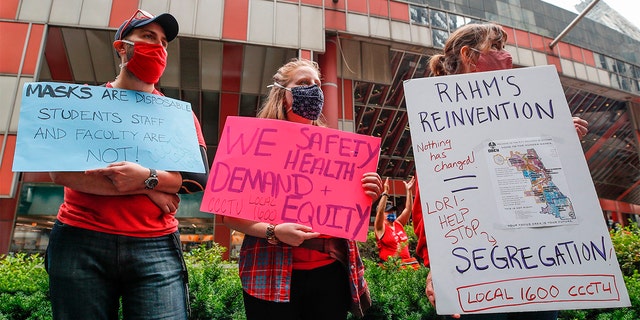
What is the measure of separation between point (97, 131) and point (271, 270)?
3.49 ft

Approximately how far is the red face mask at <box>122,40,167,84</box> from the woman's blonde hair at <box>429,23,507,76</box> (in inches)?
59.5

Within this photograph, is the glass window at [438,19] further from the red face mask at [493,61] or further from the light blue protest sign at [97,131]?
the light blue protest sign at [97,131]

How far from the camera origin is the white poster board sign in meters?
1.50

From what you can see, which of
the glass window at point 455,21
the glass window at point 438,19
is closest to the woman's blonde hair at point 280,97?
the glass window at point 438,19

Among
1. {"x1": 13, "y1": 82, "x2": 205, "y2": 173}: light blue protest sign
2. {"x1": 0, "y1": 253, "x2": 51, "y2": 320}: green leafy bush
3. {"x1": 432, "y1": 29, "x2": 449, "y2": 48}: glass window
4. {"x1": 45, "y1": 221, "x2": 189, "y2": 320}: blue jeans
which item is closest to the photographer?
{"x1": 45, "y1": 221, "x2": 189, "y2": 320}: blue jeans

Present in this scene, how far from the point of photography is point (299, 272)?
1754 mm

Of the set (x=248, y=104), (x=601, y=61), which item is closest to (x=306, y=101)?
(x=248, y=104)

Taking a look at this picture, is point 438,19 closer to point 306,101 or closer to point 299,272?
point 306,101

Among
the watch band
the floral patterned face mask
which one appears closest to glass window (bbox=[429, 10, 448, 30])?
the floral patterned face mask

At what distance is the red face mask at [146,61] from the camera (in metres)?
1.87

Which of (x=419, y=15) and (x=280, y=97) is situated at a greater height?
(x=419, y=15)

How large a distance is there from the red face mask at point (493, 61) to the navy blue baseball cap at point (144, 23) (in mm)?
1628

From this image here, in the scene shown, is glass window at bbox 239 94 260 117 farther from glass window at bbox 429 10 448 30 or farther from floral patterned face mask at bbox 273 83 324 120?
floral patterned face mask at bbox 273 83 324 120

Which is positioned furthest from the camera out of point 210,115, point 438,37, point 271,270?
point 210,115
